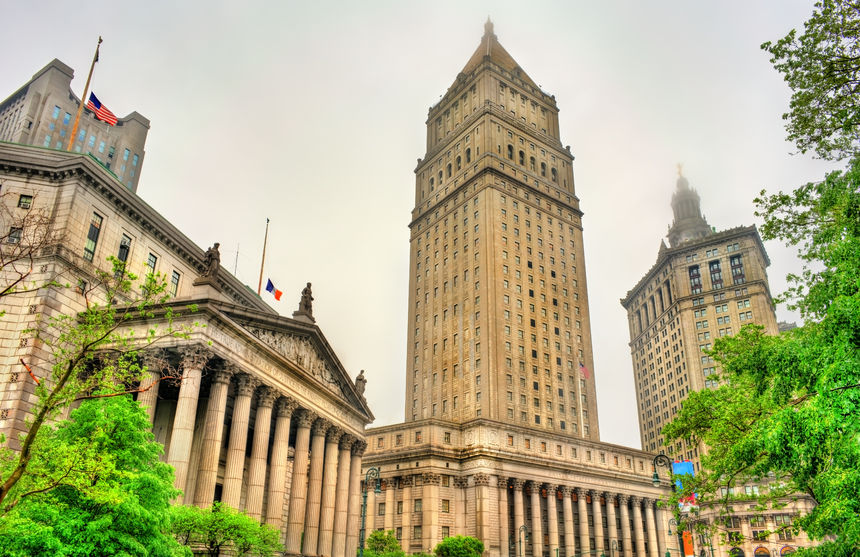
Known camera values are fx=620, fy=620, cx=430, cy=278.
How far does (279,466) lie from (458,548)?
29946mm

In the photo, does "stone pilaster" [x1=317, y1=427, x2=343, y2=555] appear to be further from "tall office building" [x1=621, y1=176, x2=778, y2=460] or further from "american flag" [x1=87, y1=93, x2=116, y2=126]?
Result: "tall office building" [x1=621, y1=176, x2=778, y2=460]

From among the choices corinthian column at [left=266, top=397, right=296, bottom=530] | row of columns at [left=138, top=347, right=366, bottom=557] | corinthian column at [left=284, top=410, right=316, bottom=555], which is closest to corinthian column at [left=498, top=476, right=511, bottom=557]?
row of columns at [left=138, top=347, right=366, bottom=557]

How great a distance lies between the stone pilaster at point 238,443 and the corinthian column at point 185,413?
313 cm

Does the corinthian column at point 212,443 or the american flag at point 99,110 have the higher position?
the american flag at point 99,110

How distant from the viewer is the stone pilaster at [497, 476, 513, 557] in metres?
77.4

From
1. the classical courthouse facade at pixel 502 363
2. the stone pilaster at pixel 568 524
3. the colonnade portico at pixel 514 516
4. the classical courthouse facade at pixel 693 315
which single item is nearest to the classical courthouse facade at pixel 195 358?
the colonnade portico at pixel 514 516

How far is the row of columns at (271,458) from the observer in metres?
38.6

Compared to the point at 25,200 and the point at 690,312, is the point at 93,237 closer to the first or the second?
the point at 25,200

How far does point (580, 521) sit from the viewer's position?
8688cm

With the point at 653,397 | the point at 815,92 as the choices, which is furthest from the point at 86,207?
the point at 653,397

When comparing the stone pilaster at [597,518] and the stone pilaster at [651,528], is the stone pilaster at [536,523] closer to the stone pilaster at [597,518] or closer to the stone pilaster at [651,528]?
the stone pilaster at [597,518]

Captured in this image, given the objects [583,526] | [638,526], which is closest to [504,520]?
[583,526]

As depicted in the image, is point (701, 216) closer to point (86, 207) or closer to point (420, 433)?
point (420, 433)

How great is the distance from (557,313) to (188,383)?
7515 centimetres
